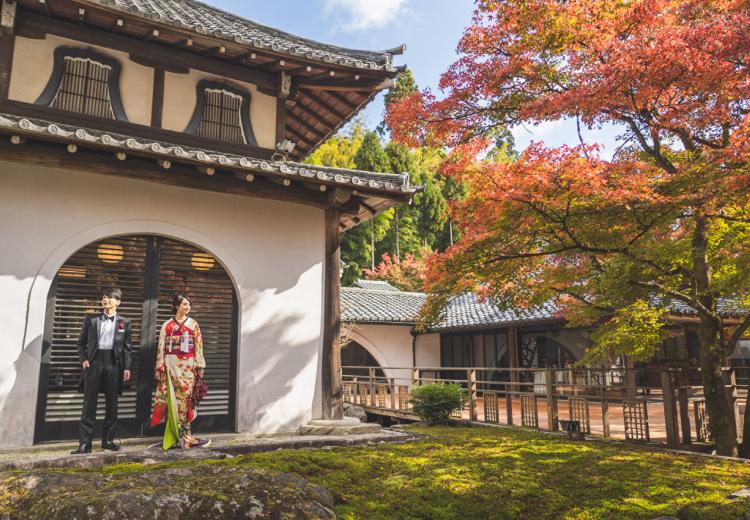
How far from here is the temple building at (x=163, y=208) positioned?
20.9 ft

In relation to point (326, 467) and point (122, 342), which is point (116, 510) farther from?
point (122, 342)

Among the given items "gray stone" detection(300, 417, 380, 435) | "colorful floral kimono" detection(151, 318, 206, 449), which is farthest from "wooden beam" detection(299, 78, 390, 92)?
"gray stone" detection(300, 417, 380, 435)

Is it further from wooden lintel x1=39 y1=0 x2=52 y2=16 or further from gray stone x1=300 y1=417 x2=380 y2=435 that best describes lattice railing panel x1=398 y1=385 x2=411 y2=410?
wooden lintel x1=39 y1=0 x2=52 y2=16

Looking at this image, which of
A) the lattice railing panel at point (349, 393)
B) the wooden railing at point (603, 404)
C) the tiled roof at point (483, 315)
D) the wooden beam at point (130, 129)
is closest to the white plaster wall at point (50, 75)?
the wooden beam at point (130, 129)

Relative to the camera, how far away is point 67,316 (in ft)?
21.7

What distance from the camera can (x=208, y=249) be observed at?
24.4 ft

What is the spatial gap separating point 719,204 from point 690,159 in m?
1.38

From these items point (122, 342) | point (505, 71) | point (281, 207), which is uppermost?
point (505, 71)

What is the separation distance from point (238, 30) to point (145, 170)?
3.52m

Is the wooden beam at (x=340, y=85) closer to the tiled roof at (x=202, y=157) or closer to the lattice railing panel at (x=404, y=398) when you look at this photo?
the tiled roof at (x=202, y=157)

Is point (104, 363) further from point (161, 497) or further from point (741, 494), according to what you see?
point (741, 494)

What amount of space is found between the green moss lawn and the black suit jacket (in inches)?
49.7

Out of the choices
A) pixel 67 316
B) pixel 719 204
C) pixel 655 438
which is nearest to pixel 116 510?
pixel 67 316

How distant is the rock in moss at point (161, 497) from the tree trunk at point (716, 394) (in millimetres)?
5834
